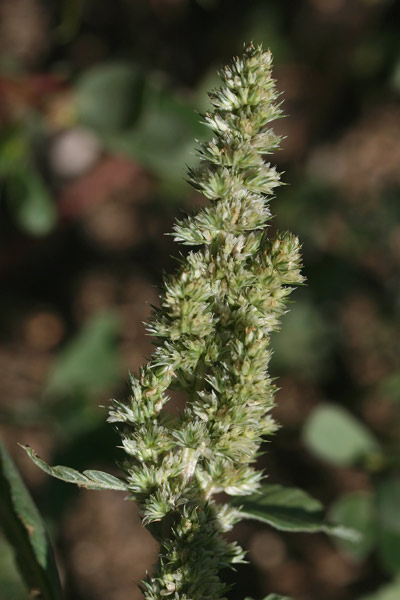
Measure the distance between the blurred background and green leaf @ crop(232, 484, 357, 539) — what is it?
4.39 ft

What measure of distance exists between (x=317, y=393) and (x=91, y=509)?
1166 millimetres

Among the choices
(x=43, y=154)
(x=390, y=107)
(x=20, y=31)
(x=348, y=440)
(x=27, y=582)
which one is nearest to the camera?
(x=27, y=582)

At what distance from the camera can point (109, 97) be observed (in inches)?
93.5

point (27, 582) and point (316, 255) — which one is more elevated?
point (316, 255)

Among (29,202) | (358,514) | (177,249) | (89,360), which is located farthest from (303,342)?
(29,202)

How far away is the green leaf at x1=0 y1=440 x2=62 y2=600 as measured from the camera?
1089 millimetres

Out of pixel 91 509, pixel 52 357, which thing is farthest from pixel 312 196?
pixel 91 509

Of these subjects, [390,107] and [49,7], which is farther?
[390,107]

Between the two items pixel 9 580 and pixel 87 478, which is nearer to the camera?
pixel 87 478

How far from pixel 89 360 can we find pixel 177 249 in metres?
0.67

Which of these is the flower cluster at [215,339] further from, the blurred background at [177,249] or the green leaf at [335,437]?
the blurred background at [177,249]

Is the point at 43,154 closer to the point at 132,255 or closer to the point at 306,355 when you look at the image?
the point at 132,255

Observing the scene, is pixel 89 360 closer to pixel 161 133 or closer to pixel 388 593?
pixel 161 133

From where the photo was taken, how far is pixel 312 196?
321 cm
